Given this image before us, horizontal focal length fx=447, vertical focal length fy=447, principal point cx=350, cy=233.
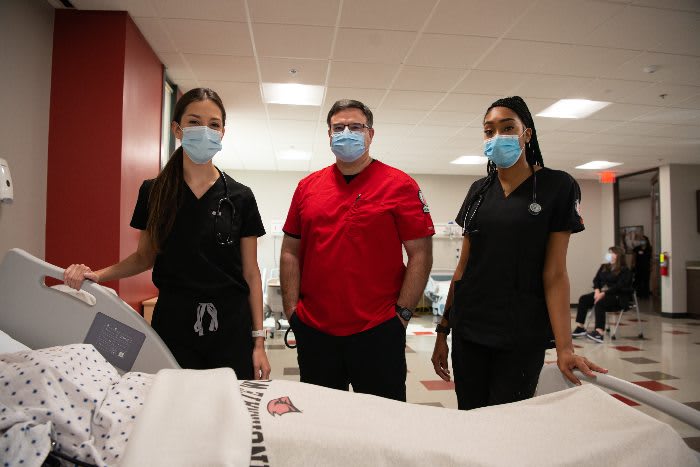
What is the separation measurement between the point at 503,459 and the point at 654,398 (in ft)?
1.55

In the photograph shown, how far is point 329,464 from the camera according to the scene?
0.75m

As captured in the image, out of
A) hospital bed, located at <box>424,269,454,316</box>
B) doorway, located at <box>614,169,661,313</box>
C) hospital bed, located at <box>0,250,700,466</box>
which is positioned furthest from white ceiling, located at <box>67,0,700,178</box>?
doorway, located at <box>614,169,661,313</box>

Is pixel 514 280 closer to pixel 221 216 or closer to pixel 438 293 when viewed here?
pixel 221 216

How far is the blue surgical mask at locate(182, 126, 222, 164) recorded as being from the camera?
1.51 m

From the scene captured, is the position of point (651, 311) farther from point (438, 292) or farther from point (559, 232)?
point (559, 232)

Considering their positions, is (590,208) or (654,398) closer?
(654,398)

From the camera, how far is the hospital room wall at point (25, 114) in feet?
8.03

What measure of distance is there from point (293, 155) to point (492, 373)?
6694mm

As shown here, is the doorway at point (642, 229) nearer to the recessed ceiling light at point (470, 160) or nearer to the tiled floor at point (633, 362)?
the tiled floor at point (633, 362)

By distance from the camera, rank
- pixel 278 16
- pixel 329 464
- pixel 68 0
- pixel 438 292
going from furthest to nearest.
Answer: pixel 438 292, pixel 278 16, pixel 68 0, pixel 329 464

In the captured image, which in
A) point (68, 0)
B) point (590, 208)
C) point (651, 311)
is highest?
point (68, 0)

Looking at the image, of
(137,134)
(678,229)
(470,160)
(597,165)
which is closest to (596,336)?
(470,160)

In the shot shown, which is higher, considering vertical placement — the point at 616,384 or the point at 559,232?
the point at 559,232

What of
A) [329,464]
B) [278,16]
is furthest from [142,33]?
[329,464]
